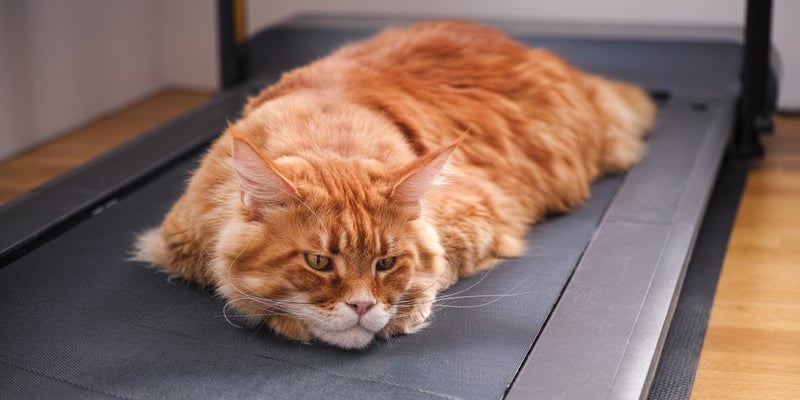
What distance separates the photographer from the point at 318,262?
1.92 meters

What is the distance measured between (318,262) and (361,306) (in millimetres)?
123

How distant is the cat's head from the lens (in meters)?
1.90

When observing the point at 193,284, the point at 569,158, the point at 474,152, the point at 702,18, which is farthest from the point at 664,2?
the point at 193,284

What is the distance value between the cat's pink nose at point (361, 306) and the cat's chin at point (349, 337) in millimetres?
52

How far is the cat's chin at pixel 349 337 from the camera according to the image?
1.95m

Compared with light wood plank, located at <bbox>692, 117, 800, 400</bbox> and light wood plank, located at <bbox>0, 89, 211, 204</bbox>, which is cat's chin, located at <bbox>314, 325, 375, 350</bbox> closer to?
light wood plank, located at <bbox>692, 117, 800, 400</bbox>

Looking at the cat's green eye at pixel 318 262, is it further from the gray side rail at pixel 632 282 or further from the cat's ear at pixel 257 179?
the gray side rail at pixel 632 282

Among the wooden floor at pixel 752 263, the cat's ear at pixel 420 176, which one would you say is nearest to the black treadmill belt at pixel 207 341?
the cat's ear at pixel 420 176

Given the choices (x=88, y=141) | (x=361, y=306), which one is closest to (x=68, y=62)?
(x=88, y=141)

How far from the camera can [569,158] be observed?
2.81 metres

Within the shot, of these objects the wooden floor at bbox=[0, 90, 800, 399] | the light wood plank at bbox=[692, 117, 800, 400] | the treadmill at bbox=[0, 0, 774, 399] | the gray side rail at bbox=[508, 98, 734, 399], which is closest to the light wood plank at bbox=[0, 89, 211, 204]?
the wooden floor at bbox=[0, 90, 800, 399]

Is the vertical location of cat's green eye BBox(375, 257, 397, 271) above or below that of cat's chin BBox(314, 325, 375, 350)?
above

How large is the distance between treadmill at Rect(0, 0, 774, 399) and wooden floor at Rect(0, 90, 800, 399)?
0.19ft

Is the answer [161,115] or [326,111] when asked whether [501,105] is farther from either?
[161,115]
